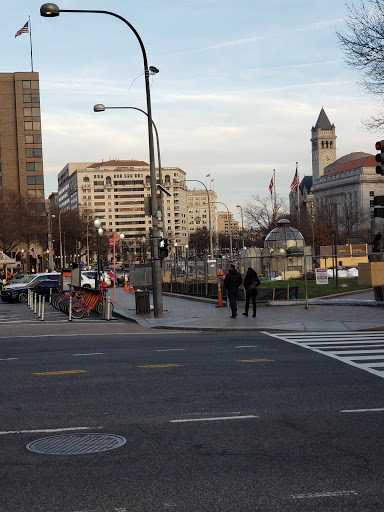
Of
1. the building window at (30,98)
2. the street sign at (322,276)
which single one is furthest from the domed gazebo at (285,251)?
the building window at (30,98)

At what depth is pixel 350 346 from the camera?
16.6m

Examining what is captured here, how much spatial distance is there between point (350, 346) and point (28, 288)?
30270 mm

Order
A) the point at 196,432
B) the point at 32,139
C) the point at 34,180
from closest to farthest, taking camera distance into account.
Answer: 1. the point at 196,432
2. the point at 32,139
3. the point at 34,180

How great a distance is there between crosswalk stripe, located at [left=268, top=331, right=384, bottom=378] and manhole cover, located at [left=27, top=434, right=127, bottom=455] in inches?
227

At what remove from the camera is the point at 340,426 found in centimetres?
858

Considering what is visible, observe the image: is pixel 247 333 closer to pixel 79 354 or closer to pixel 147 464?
pixel 79 354

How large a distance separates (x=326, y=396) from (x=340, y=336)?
30.3 ft

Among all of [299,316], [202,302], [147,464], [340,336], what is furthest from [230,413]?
[202,302]

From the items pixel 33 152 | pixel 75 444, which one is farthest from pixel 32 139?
pixel 75 444

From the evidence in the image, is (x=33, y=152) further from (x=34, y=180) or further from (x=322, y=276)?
(x=322, y=276)

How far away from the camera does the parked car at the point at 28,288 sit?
43.8m

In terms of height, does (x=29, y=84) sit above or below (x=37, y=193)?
above

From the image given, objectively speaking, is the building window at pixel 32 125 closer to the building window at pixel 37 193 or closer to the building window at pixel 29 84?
the building window at pixel 29 84

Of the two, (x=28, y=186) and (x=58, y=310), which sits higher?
(x=28, y=186)
